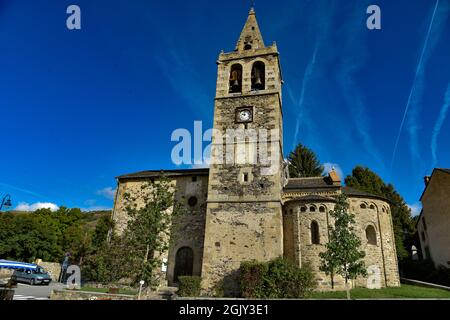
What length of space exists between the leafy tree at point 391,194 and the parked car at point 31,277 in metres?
36.4

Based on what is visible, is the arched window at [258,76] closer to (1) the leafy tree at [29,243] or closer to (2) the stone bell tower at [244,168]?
(2) the stone bell tower at [244,168]

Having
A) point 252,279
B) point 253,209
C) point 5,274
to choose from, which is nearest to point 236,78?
point 253,209

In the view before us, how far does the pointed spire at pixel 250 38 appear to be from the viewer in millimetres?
26062

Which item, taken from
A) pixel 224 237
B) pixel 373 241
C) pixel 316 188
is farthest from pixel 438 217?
pixel 224 237

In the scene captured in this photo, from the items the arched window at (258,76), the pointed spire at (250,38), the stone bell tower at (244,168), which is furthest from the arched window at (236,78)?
the pointed spire at (250,38)

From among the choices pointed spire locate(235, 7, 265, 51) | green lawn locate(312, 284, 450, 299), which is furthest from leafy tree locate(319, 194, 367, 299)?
pointed spire locate(235, 7, 265, 51)

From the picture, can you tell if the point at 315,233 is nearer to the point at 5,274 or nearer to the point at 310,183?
the point at 310,183

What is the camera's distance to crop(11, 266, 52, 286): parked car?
24.2 meters

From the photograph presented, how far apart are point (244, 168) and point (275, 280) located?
797cm

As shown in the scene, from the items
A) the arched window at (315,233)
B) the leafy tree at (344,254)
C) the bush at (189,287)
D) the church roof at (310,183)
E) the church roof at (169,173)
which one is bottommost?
the bush at (189,287)

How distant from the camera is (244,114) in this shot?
76.0 ft

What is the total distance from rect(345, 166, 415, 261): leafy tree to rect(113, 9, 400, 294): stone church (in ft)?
58.0
